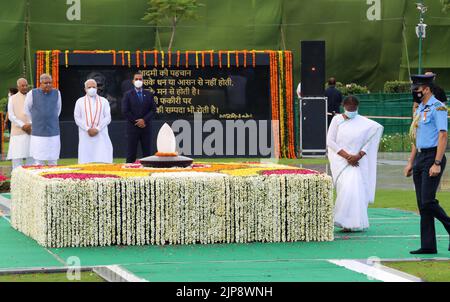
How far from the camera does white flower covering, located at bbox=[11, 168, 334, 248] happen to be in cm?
1332

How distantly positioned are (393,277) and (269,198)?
3.41 metres

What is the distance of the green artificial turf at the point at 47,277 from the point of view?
10641 millimetres

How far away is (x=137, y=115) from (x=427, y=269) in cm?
1247

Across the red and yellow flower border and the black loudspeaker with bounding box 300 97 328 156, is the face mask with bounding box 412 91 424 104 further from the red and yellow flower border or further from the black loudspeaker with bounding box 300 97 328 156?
the red and yellow flower border

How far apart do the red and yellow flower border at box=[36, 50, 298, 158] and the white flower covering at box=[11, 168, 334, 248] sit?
1599cm

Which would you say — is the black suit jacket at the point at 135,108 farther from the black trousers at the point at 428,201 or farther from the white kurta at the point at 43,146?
the black trousers at the point at 428,201

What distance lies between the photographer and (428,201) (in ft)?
41.5

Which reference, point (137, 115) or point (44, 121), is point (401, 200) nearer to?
point (137, 115)

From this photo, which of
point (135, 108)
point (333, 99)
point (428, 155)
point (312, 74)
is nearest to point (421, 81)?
point (428, 155)

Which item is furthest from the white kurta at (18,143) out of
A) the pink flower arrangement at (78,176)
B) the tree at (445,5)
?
the tree at (445,5)

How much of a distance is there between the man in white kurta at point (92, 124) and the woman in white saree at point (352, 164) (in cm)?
600

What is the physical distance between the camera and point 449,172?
86.4ft

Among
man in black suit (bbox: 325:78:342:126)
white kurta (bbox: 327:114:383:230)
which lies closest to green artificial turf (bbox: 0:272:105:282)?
white kurta (bbox: 327:114:383:230)

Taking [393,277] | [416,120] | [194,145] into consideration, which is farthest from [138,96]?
[393,277]
